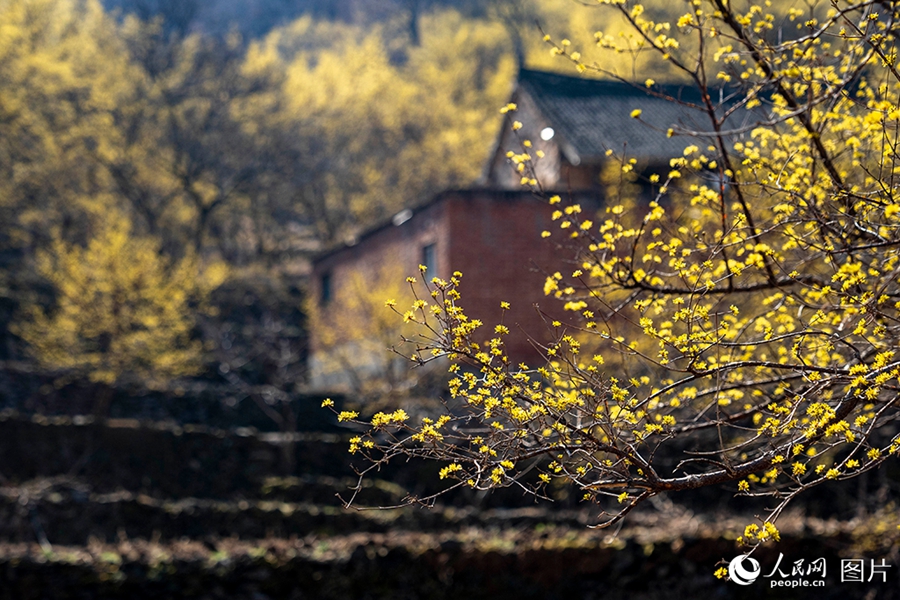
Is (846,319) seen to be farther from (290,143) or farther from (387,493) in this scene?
(290,143)

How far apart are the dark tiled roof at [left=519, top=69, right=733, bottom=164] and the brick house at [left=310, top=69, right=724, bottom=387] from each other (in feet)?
0.11

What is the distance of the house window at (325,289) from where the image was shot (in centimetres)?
2775

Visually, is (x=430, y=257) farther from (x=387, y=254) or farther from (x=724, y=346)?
(x=724, y=346)

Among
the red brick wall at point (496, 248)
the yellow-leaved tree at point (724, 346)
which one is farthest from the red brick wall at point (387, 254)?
the yellow-leaved tree at point (724, 346)

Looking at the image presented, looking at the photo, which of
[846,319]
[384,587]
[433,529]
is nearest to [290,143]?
[433,529]

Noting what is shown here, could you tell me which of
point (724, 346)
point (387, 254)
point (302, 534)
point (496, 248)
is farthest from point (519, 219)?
point (724, 346)

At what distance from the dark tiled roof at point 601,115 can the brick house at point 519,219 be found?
1.3 inches

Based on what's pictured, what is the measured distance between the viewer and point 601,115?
24.3 meters

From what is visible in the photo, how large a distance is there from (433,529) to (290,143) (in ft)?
65.5

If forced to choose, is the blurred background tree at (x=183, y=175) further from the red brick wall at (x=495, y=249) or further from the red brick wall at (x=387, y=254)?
the red brick wall at (x=495, y=249)

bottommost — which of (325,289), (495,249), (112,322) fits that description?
(112,322)

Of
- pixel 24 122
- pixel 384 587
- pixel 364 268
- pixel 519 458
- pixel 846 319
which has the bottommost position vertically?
pixel 384 587

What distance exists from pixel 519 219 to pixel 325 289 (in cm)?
952

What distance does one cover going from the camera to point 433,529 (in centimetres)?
1582
